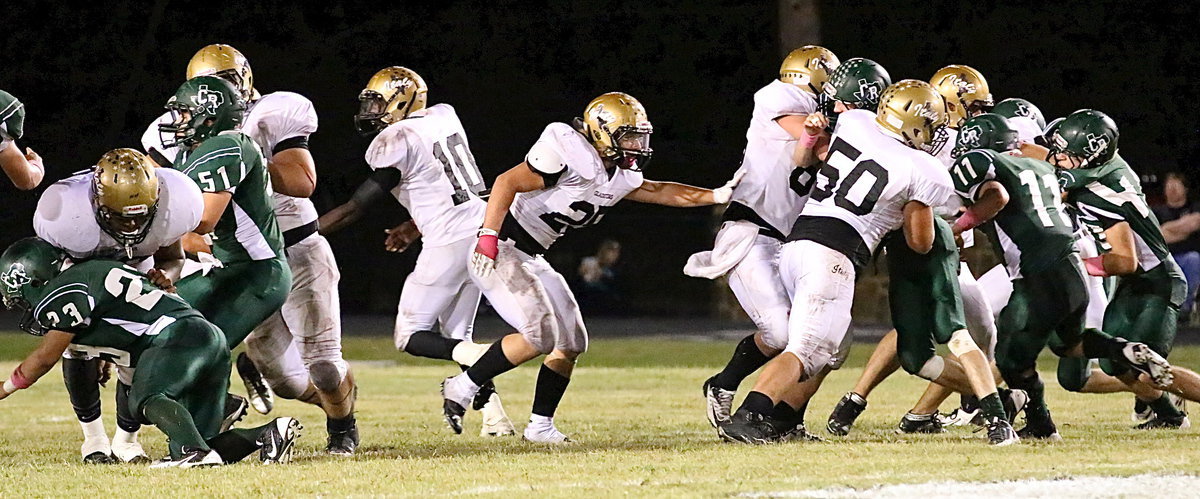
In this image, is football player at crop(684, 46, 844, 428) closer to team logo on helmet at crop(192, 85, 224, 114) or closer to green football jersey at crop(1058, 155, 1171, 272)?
green football jersey at crop(1058, 155, 1171, 272)

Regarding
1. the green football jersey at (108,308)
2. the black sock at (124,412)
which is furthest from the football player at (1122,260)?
the black sock at (124,412)

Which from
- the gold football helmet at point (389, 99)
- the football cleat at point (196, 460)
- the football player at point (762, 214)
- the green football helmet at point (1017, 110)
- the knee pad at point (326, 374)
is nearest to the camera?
the football cleat at point (196, 460)

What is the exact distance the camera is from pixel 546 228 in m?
6.43

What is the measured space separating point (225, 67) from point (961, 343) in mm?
2979

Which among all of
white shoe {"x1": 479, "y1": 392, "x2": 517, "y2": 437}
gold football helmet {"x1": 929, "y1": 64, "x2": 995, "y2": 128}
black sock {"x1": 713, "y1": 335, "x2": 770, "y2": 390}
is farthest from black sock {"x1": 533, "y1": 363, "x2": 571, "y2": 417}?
gold football helmet {"x1": 929, "y1": 64, "x2": 995, "y2": 128}

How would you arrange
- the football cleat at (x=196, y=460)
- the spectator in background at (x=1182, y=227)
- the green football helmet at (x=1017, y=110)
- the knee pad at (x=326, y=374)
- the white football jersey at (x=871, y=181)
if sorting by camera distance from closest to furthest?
the football cleat at (x=196, y=460) < the white football jersey at (x=871, y=181) < the knee pad at (x=326, y=374) < the green football helmet at (x=1017, y=110) < the spectator in background at (x=1182, y=227)

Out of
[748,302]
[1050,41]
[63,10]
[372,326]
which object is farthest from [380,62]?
[748,302]

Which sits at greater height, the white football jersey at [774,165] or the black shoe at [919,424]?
the white football jersey at [774,165]

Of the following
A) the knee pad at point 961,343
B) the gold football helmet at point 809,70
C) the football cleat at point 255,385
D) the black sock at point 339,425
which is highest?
the gold football helmet at point 809,70

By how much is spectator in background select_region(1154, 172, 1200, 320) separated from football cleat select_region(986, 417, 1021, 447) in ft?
9.20

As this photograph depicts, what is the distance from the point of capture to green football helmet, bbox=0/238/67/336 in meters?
5.20

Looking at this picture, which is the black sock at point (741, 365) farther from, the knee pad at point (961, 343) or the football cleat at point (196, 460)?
the football cleat at point (196, 460)

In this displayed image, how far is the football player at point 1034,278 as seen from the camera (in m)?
6.09

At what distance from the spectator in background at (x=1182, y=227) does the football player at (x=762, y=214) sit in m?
2.61
